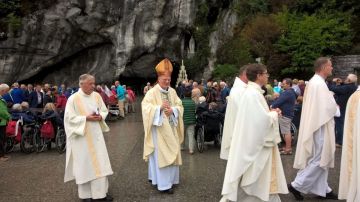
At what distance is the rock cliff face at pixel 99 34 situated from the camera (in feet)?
98.2

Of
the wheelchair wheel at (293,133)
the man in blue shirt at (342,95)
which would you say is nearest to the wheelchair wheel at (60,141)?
the wheelchair wheel at (293,133)

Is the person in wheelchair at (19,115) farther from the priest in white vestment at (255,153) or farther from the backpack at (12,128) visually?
the priest in white vestment at (255,153)

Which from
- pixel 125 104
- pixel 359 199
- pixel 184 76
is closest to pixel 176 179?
pixel 359 199

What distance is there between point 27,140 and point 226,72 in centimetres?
1830

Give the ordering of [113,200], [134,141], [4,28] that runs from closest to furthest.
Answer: [113,200] → [134,141] → [4,28]

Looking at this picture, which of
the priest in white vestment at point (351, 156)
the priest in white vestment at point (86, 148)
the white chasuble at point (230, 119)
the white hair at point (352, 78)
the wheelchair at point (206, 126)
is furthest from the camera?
the wheelchair at point (206, 126)

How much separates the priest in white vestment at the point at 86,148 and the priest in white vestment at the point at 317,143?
2761 millimetres

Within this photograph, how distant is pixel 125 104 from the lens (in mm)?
20172

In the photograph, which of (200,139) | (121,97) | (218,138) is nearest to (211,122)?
(200,139)

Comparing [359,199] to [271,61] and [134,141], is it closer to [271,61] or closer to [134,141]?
[134,141]

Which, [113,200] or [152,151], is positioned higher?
[152,151]

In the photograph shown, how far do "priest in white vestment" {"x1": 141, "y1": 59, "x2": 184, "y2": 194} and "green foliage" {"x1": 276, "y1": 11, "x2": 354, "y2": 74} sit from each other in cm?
1862

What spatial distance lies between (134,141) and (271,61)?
15.2 metres

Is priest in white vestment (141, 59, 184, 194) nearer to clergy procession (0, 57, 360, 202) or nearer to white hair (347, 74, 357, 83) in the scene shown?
clergy procession (0, 57, 360, 202)
